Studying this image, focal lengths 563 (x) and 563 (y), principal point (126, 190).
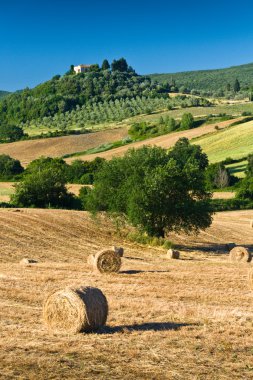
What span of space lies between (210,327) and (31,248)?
20.6 m

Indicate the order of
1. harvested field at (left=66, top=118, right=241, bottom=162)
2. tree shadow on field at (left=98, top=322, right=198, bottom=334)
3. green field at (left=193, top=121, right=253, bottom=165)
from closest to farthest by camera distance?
tree shadow on field at (left=98, top=322, right=198, bottom=334) < green field at (left=193, top=121, right=253, bottom=165) < harvested field at (left=66, top=118, right=241, bottom=162)

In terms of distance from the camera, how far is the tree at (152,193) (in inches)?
1533

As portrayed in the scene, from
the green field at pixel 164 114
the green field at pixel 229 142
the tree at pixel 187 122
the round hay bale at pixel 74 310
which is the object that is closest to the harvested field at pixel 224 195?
the green field at pixel 229 142

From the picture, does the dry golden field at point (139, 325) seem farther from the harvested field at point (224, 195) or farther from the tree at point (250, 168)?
the tree at point (250, 168)

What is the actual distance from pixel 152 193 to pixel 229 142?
6358 cm

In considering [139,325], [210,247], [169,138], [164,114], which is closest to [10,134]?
[164,114]

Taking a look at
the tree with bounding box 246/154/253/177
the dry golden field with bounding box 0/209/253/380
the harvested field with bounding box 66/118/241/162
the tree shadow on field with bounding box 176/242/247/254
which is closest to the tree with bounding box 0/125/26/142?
the harvested field with bounding box 66/118/241/162

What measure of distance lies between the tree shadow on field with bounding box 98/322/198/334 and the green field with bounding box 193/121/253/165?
7780cm

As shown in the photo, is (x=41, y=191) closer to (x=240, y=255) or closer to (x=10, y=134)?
(x=240, y=255)

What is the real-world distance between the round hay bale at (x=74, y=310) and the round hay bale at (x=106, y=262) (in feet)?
36.0

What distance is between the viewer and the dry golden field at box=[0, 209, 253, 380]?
400 inches

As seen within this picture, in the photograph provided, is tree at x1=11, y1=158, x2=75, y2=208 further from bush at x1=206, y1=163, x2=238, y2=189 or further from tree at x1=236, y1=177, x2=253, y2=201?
bush at x1=206, y1=163, x2=238, y2=189

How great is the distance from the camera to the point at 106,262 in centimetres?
2408

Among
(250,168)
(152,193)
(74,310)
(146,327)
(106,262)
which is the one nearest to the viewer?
(74,310)
